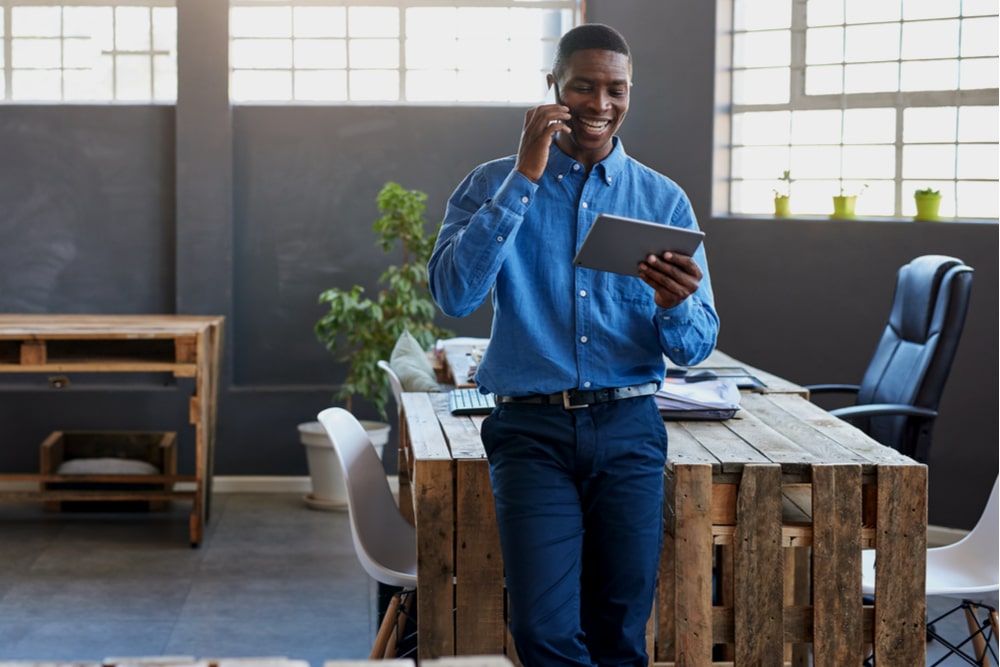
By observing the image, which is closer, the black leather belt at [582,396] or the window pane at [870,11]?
the black leather belt at [582,396]

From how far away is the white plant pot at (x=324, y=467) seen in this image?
6074 mm

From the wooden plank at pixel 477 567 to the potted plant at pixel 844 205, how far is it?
358 cm

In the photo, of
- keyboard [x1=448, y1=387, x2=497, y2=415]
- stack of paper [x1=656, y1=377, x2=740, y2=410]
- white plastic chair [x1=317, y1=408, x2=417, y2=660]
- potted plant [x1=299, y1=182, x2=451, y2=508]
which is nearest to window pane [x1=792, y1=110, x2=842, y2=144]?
potted plant [x1=299, y1=182, x2=451, y2=508]

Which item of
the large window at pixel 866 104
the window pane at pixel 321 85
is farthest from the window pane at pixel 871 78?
the window pane at pixel 321 85

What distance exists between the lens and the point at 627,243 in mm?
2309

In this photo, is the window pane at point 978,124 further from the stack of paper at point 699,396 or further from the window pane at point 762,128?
the stack of paper at point 699,396

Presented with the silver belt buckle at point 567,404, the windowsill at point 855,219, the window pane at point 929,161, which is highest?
the window pane at point 929,161

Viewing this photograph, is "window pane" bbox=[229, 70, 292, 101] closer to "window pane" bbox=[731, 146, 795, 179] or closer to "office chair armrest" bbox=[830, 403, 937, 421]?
"window pane" bbox=[731, 146, 795, 179]

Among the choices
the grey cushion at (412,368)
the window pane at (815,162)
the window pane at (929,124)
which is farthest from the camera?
the window pane at (815,162)

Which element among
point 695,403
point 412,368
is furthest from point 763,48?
point 695,403

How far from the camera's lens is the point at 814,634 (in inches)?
105

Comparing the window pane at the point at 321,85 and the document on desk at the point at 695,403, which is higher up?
the window pane at the point at 321,85

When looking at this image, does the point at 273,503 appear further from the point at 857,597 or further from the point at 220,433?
the point at 857,597

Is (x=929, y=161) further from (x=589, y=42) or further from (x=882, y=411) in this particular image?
(x=589, y=42)
